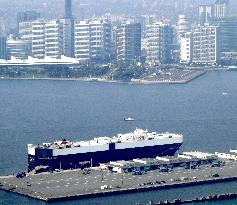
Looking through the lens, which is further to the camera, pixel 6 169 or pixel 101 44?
pixel 101 44

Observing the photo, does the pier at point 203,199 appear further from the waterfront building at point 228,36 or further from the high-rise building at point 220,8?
the high-rise building at point 220,8

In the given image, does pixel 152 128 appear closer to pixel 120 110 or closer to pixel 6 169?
pixel 120 110

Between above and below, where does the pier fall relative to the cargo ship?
below

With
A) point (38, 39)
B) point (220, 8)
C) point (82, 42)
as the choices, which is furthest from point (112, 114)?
point (220, 8)

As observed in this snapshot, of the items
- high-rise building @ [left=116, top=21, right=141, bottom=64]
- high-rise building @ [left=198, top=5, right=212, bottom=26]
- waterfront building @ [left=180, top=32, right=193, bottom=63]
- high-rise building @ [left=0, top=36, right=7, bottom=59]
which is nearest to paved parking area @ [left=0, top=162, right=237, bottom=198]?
high-rise building @ [left=116, top=21, right=141, bottom=64]

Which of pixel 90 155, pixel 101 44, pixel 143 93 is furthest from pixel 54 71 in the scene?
pixel 90 155

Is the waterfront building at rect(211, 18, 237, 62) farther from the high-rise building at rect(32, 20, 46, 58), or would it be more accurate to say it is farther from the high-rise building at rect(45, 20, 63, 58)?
the high-rise building at rect(32, 20, 46, 58)

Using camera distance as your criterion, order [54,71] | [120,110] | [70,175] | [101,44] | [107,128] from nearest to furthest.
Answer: [70,175], [107,128], [120,110], [54,71], [101,44]
